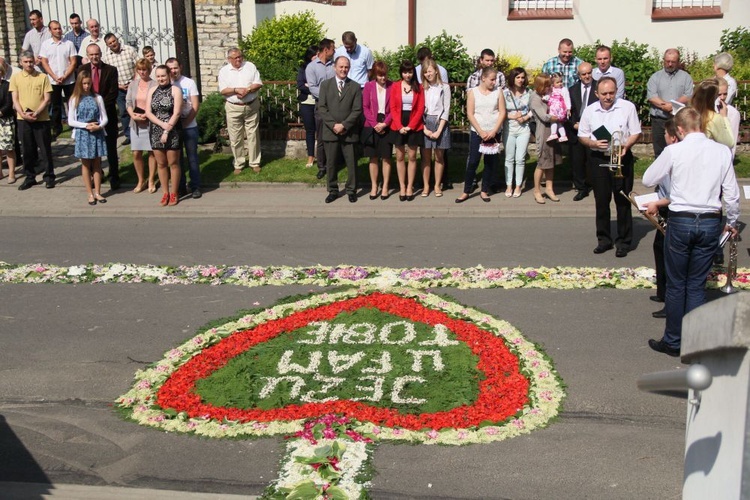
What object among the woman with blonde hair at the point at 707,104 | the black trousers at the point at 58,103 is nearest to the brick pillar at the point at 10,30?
the black trousers at the point at 58,103

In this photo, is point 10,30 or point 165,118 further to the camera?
point 10,30

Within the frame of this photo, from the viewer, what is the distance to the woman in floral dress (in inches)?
557

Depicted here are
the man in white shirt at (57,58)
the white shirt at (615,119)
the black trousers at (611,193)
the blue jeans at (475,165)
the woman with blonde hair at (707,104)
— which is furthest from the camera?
the man in white shirt at (57,58)

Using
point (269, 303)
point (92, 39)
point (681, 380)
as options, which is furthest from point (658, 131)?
point (681, 380)

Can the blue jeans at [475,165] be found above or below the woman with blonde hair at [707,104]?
below

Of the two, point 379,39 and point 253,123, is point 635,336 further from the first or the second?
point 379,39

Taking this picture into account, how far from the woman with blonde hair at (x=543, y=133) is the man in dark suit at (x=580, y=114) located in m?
0.32

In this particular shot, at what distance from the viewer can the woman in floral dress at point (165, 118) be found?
46.4ft

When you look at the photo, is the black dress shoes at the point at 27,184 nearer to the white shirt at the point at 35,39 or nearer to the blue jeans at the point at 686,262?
the white shirt at the point at 35,39

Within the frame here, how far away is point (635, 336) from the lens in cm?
881

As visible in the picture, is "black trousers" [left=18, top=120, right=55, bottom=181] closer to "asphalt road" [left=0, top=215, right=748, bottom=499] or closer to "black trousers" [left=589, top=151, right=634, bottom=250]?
"asphalt road" [left=0, top=215, right=748, bottom=499]

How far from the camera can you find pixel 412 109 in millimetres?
13984

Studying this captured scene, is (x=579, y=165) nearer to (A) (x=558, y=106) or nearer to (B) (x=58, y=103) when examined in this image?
(A) (x=558, y=106)

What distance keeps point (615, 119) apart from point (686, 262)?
3.36m
